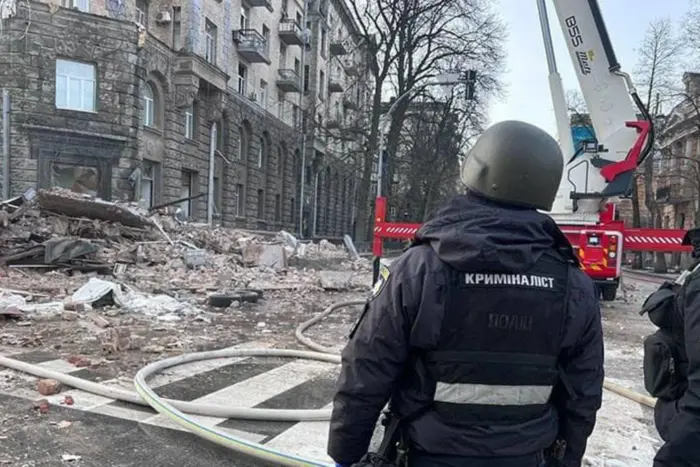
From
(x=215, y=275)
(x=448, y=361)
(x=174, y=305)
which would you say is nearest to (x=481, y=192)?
(x=448, y=361)

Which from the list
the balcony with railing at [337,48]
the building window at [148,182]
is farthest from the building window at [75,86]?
the balcony with railing at [337,48]

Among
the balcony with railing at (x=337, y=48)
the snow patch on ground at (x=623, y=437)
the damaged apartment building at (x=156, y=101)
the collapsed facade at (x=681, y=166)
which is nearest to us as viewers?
the snow patch on ground at (x=623, y=437)

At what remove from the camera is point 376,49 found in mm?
27359

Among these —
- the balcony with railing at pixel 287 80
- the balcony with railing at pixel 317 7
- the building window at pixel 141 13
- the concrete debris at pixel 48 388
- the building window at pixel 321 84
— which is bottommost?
the concrete debris at pixel 48 388

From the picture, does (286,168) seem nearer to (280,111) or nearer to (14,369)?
(280,111)

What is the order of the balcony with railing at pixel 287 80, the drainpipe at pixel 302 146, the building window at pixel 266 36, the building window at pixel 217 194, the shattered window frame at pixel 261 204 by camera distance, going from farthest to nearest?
the drainpipe at pixel 302 146 < the balcony with railing at pixel 287 80 < the shattered window frame at pixel 261 204 < the building window at pixel 266 36 < the building window at pixel 217 194

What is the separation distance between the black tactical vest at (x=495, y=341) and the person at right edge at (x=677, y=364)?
56 centimetres

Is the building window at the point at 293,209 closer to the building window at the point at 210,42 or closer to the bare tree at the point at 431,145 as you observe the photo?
the bare tree at the point at 431,145

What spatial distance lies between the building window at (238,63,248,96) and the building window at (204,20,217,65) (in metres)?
3.51

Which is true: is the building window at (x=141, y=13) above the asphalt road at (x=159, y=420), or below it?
above

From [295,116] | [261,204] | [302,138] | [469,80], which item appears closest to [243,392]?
[469,80]

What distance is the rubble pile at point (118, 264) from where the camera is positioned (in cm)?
885

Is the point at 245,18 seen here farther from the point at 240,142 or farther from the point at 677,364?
the point at 677,364

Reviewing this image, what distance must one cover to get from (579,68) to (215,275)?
28.4 ft
